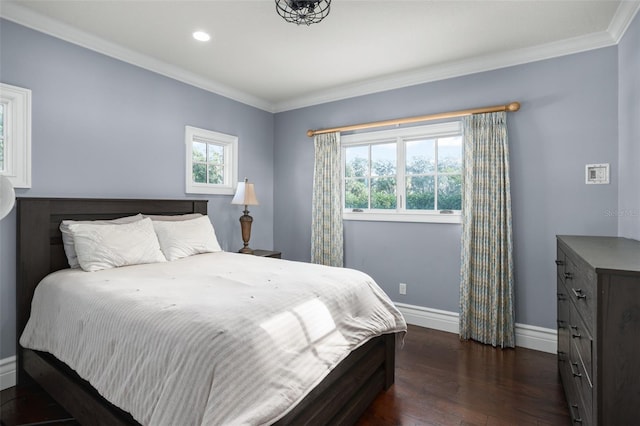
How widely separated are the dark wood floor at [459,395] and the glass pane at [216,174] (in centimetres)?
232

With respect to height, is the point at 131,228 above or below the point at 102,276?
above

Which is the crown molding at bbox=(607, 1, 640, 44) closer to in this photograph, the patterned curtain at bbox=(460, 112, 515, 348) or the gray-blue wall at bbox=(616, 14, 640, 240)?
the gray-blue wall at bbox=(616, 14, 640, 240)

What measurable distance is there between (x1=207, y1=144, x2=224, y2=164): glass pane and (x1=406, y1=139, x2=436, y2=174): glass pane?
6.94 ft

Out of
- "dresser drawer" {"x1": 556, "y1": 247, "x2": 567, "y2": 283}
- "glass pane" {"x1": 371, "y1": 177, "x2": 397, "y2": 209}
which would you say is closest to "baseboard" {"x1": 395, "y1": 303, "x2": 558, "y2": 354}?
"dresser drawer" {"x1": 556, "y1": 247, "x2": 567, "y2": 283}

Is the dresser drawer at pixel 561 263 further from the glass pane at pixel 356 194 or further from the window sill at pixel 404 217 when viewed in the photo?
the glass pane at pixel 356 194

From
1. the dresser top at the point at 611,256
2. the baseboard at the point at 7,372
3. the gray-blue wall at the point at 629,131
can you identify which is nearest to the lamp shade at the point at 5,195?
the baseboard at the point at 7,372

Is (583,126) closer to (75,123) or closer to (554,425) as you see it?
(554,425)

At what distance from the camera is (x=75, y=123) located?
2607mm

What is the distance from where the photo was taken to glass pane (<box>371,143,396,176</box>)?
12.1ft

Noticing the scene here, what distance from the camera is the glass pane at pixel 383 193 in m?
3.68

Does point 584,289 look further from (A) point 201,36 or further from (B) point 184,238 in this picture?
(A) point 201,36

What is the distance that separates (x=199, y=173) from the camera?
3662 mm

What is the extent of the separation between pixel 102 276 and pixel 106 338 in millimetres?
694

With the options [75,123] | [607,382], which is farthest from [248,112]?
[607,382]
